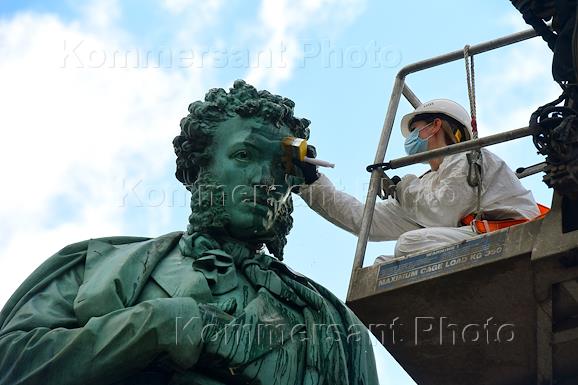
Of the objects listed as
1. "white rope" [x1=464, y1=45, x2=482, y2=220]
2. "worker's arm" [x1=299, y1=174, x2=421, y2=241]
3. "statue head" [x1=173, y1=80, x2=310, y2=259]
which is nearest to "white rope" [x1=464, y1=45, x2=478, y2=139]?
"white rope" [x1=464, y1=45, x2=482, y2=220]

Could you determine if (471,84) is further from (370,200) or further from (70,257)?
(70,257)

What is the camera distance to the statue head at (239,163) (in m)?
7.11

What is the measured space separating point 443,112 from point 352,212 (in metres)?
1.16

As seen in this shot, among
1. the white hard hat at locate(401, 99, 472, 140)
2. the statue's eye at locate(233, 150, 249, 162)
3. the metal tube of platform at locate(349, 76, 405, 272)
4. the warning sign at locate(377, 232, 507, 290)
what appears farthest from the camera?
the white hard hat at locate(401, 99, 472, 140)

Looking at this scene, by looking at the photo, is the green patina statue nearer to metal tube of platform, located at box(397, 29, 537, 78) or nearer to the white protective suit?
the white protective suit

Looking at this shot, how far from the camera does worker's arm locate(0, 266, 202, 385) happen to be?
6.48m

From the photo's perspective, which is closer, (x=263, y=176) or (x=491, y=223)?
(x=263, y=176)

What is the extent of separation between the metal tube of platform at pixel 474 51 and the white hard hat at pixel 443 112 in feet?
1.21

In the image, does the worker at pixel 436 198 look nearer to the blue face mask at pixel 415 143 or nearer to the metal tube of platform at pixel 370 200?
the blue face mask at pixel 415 143

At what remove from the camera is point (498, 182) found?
15.1 metres

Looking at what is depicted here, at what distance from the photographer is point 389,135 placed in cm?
1588

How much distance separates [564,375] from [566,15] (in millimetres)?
2655

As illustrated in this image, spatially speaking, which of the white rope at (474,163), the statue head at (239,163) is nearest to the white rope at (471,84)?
the white rope at (474,163)

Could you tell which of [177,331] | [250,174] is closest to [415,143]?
[250,174]
